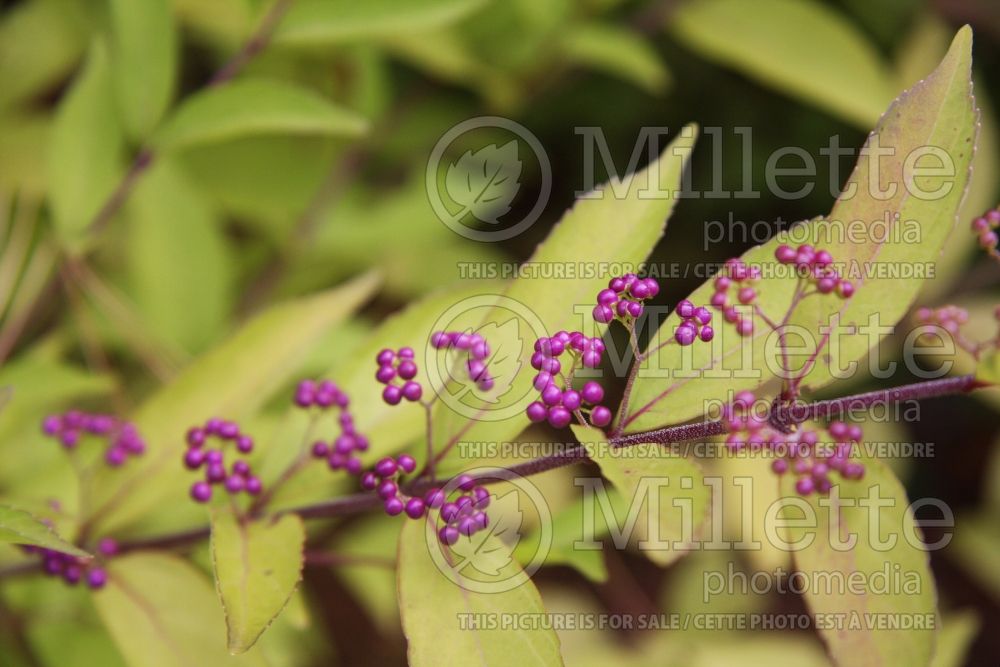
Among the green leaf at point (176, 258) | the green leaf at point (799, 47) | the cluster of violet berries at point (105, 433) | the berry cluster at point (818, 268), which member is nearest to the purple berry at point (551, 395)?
the berry cluster at point (818, 268)

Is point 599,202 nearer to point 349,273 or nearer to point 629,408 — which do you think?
point 629,408

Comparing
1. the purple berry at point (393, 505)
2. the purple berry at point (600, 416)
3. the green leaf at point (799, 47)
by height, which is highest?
the green leaf at point (799, 47)

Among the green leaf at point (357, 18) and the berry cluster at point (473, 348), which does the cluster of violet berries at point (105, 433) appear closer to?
the berry cluster at point (473, 348)

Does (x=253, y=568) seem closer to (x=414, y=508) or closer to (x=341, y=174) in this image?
(x=414, y=508)

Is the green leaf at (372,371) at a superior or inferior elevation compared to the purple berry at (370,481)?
superior

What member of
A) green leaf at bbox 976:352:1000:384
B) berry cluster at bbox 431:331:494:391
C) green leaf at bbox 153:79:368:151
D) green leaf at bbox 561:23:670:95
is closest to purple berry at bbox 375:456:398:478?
berry cluster at bbox 431:331:494:391

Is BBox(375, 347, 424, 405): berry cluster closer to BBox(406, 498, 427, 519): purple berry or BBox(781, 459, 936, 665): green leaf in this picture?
BBox(406, 498, 427, 519): purple berry
